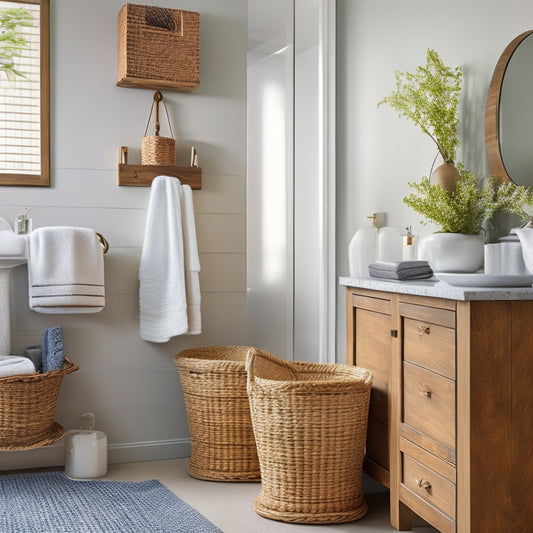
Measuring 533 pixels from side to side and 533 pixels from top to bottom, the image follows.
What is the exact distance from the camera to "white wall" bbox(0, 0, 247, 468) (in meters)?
3.04

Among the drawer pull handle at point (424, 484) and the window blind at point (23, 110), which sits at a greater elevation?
the window blind at point (23, 110)

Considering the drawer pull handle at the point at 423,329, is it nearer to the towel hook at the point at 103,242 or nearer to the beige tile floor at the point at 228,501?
the beige tile floor at the point at 228,501

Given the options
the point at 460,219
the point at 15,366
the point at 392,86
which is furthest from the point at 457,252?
the point at 15,366

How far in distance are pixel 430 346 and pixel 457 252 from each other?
0.39m

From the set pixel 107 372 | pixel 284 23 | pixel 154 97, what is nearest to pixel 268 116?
pixel 284 23

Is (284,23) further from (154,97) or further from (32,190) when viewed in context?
(32,190)

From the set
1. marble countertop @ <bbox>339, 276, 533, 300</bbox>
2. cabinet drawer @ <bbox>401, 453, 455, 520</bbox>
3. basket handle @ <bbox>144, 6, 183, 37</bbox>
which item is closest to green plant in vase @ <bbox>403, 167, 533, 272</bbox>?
marble countertop @ <bbox>339, 276, 533, 300</bbox>

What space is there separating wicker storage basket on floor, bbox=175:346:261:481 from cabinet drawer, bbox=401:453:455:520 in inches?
30.5

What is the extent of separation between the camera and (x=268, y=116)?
11.9 feet

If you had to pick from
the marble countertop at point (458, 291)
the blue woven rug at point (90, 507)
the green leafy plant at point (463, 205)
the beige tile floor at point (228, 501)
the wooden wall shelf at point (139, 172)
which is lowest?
the beige tile floor at point (228, 501)

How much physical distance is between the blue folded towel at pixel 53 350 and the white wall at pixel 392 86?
4.32ft

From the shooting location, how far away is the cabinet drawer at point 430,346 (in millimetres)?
1932

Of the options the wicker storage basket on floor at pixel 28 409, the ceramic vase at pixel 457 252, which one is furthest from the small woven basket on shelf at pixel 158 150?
the ceramic vase at pixel 457 252

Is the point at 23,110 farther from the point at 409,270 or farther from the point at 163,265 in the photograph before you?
the point at 409,270
